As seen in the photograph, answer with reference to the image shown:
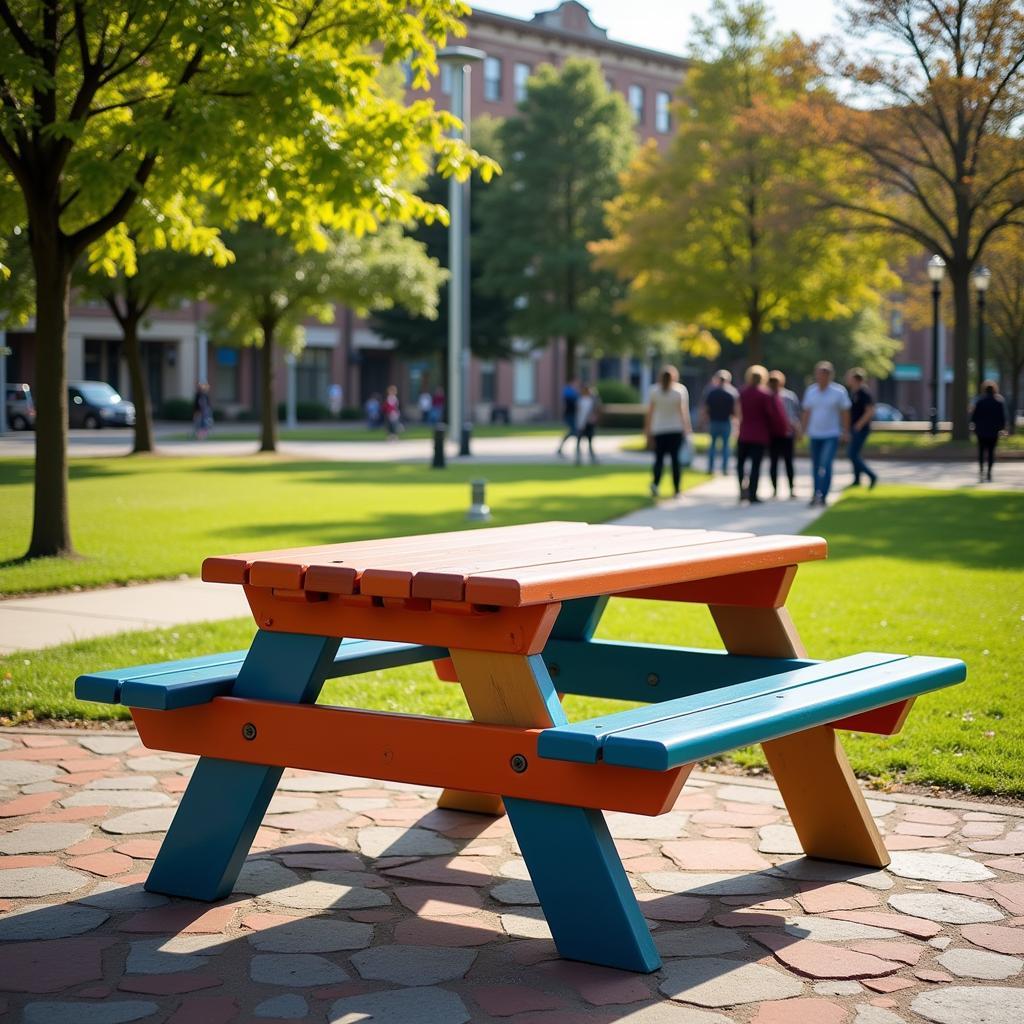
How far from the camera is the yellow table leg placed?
4.54 meters

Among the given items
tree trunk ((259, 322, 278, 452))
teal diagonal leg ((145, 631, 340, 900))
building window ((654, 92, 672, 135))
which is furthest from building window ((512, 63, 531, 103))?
teal diagonal leg ((145, 631, 340, 900))

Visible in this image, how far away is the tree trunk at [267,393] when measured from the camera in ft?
113

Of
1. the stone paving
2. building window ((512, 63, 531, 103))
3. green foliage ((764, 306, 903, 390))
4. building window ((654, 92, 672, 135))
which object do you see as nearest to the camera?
the stone paving

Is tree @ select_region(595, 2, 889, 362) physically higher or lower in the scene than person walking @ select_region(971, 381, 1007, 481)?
A: higher

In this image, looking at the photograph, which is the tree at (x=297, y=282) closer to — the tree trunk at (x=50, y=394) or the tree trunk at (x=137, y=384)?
the tree trunk at (x=137, y=384)

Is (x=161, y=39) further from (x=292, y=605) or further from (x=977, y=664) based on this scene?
(x=292, y=605)

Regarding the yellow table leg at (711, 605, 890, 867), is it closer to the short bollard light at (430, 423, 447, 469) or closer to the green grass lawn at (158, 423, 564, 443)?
the short bollard light at (430, 423, 447, 469)

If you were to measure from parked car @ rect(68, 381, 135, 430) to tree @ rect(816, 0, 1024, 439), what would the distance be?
27.5 meters

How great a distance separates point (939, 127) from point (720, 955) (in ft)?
102

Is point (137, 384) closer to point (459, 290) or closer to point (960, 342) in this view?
point (459, 290)

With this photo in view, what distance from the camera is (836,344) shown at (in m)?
65.6

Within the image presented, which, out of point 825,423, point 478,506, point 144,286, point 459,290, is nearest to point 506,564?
point 478,506

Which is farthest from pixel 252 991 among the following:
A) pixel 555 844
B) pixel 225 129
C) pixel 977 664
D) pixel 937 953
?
pixel 225 129

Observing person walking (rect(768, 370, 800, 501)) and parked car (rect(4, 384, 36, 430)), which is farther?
parked car (rect(4, 384, 36, 430))
